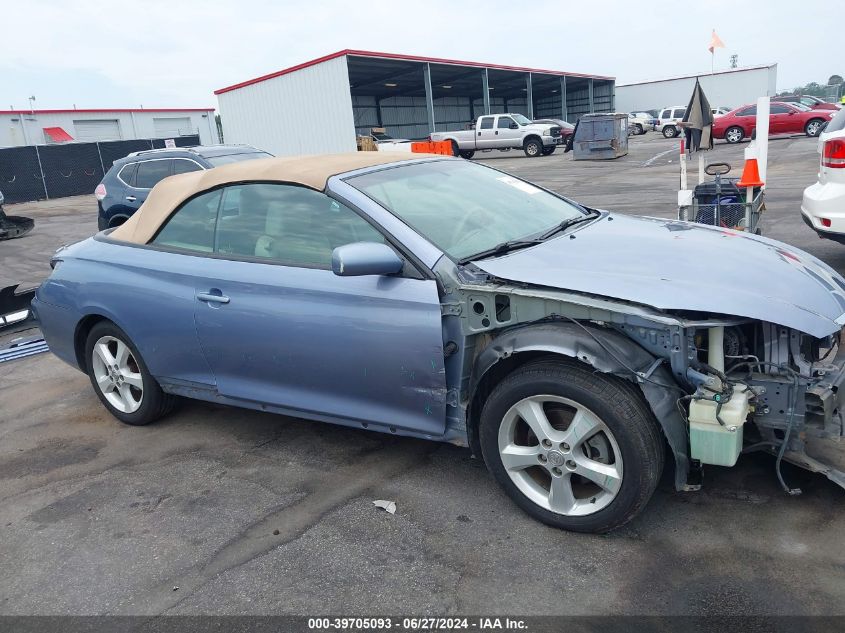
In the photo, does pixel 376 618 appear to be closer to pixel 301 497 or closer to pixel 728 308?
pixel 301 497

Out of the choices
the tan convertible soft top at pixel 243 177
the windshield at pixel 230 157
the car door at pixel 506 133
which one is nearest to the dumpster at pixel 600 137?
the car door at pixel 506 133

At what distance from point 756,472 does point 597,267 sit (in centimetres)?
128

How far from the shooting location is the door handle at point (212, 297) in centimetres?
373

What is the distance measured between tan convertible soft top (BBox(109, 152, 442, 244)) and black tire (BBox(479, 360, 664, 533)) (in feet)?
4.78

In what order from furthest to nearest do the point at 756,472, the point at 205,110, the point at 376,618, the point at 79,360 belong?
the point at 205,110 → the point at 79,360 → the point at 756,472 → the point at 376,618

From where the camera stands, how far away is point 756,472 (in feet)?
10.9

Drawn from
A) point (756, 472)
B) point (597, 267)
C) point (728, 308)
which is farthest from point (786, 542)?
point (597, 267)

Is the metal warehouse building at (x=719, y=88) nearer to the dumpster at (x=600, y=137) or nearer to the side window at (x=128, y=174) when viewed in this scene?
the dumpster at (x=600, y=137)

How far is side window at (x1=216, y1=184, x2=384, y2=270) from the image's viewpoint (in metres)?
3.49

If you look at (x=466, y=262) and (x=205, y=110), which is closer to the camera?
(x=466, y=262)

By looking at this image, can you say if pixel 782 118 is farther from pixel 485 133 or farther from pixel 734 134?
pixel 485 133

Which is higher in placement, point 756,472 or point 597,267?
point 597,267

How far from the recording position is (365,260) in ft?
10.1

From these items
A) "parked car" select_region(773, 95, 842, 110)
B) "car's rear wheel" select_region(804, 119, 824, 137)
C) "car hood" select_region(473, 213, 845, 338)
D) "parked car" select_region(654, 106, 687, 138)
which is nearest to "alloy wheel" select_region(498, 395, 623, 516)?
"car hood" select_region(473, 213, 845, 338)
